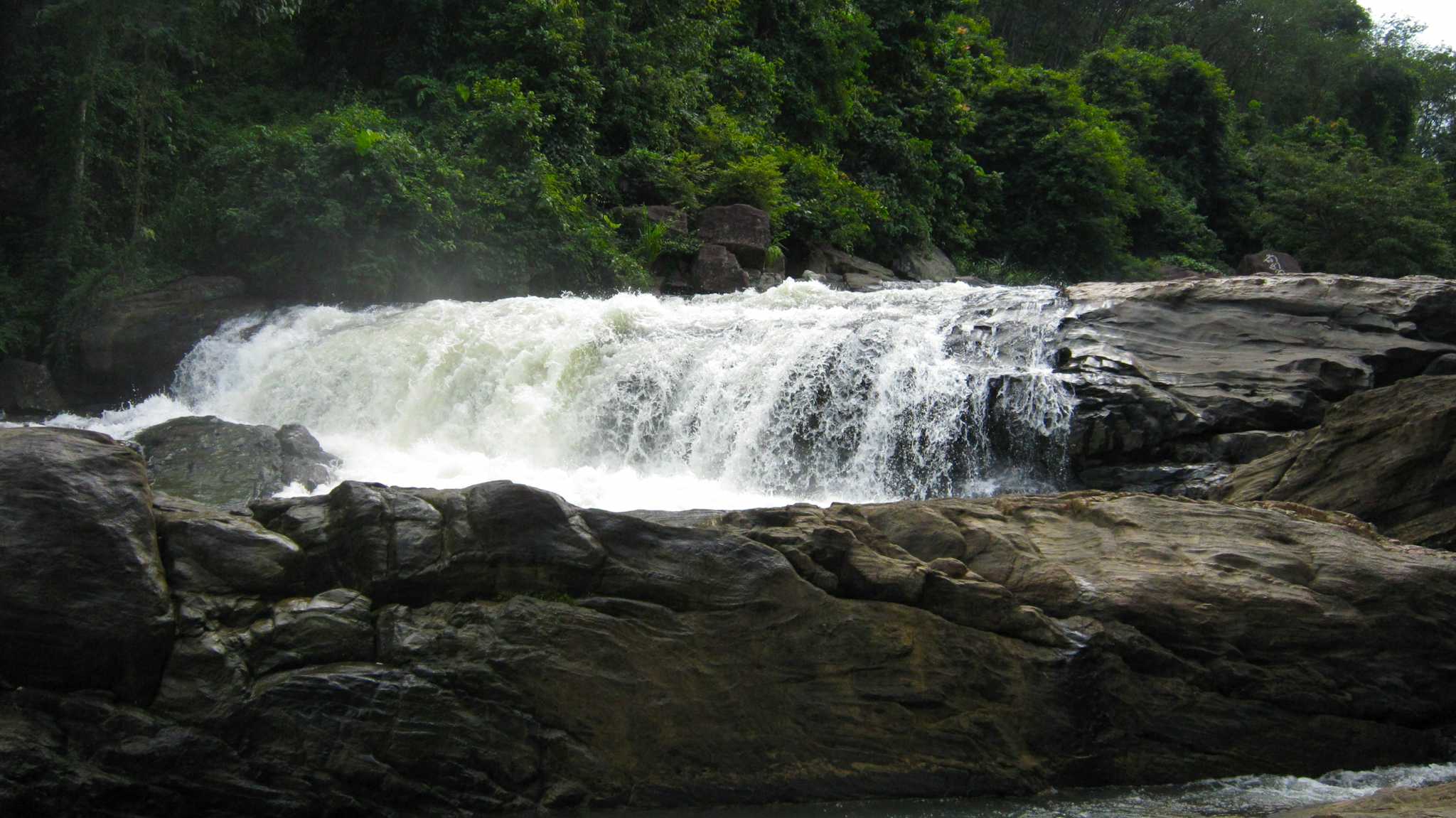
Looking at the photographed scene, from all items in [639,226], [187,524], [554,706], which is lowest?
[554,706]

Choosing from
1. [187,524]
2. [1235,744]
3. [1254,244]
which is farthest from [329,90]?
[1254,244]

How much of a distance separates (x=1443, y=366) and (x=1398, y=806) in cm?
742

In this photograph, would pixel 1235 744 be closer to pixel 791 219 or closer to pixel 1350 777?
pixel 1350 777

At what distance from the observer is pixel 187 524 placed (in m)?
5.80

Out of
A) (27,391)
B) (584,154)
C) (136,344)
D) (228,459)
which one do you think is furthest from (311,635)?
(584,154)

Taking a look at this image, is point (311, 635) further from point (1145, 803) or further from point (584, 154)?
→ point (584, 154)

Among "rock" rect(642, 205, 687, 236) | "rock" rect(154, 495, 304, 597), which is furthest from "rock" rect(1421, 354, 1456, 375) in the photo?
"rock" rect(642, 205, 687, 236)

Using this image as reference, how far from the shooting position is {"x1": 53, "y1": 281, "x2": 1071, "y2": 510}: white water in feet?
36.3

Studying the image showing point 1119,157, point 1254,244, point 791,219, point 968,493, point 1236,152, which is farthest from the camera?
point 1236,152

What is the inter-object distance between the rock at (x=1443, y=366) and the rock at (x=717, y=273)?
991 cm

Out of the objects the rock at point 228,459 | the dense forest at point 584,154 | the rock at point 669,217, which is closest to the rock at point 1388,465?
the rock at point 228,459

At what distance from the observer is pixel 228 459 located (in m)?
11.5

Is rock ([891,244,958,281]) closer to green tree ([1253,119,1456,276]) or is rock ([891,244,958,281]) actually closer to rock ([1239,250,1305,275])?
rock ([1239,250,1305,275])

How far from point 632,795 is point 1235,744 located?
3089 millimetres
